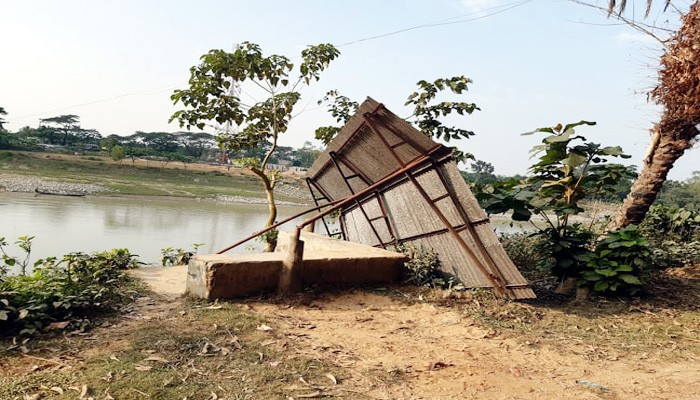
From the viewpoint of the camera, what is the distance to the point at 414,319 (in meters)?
4.63

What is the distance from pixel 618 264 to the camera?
5.35 m

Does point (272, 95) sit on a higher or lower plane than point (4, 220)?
higher

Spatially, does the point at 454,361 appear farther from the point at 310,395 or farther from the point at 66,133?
the point at 66,133

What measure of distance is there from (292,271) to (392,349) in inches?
62.6

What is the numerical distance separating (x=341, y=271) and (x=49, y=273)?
3.14m

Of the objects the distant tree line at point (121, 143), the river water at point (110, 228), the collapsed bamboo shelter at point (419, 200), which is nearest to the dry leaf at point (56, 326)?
the collapsed bamboo shelter at point (419, 200)

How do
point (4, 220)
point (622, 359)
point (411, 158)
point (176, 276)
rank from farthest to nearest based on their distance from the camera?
point (4, 220)
point (176, 276)
point (411, 158)
point (622, 359)

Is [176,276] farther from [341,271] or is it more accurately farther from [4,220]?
[4,220]

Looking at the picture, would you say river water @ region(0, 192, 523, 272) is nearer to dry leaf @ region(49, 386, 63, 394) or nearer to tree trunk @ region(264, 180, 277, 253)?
tree trunk @ region(264, 180, 277, 253)

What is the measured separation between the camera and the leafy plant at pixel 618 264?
522cm

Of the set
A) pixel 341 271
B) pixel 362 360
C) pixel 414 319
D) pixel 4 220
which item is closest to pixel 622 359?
pixel 414 319

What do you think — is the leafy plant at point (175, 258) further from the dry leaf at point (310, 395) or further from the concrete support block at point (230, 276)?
the dry leaf at point (310, 395)

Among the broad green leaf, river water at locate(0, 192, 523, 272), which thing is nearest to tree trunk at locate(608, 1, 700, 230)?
the broad green leaf

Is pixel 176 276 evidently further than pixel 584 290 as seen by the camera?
Yes
